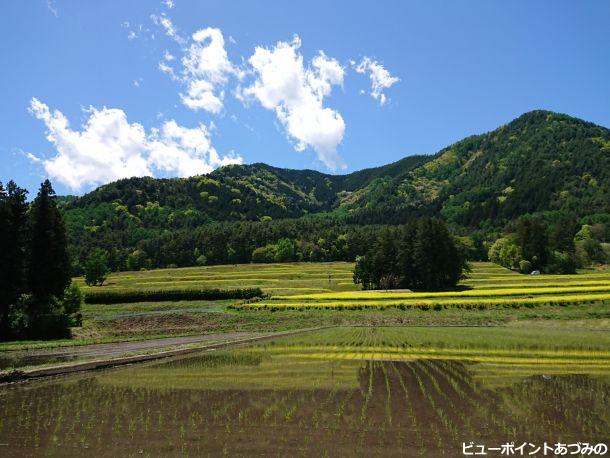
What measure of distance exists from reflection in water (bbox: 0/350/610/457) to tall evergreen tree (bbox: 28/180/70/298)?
33.6 m

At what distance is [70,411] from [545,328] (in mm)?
43061

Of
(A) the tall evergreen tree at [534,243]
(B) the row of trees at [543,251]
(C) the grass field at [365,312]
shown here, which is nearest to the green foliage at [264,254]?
(B) the row of trees at [543,251]

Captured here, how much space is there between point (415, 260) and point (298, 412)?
74.2m

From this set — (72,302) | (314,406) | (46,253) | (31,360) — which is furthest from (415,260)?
(314,406)

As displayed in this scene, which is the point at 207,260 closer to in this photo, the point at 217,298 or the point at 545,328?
the point at 217,298

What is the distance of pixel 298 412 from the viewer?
13633 millimetres

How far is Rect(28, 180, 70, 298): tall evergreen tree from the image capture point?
158ft

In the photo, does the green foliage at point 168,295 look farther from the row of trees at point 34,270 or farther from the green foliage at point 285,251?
the green foliage at point 285,251

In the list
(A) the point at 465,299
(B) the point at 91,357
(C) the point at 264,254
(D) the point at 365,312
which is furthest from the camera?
(C) the point at 264,254

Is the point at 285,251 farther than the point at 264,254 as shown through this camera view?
No

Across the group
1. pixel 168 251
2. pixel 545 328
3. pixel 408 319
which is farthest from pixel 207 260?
pixel 545 328

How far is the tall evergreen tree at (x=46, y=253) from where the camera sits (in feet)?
158

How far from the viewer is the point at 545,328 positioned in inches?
1684

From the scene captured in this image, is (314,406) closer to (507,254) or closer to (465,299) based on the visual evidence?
(465,299)
